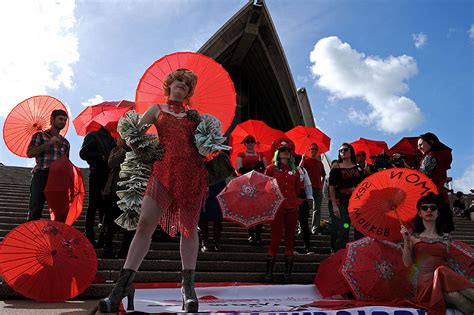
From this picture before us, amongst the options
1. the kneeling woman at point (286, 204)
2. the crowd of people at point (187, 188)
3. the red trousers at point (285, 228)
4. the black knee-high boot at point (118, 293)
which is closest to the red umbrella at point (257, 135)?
the crowd of people at point (187, 188)

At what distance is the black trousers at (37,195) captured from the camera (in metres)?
4.87

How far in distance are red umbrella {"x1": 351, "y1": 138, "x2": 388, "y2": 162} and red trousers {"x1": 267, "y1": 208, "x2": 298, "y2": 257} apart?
5.44 m

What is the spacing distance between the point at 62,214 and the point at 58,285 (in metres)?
1.35

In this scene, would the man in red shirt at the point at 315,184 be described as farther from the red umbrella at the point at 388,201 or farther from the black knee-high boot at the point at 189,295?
the black knee-high boot at the point at 189,295

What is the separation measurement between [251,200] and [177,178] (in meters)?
2.51

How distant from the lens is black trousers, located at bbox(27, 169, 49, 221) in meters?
4.87

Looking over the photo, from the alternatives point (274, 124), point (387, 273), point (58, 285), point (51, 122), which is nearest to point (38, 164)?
point (51, 122)

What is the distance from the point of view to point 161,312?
9.05 feet

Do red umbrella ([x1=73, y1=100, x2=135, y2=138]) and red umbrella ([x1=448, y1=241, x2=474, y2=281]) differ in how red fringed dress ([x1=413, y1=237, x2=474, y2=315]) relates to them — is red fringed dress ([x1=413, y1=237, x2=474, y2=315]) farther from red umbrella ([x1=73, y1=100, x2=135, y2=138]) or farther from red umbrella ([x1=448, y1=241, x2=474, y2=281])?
red umbrella ([x1=73, y1=100, x2=135, y2=138])

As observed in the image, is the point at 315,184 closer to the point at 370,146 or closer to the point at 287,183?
the point at 287,183

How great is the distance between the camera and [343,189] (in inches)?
225

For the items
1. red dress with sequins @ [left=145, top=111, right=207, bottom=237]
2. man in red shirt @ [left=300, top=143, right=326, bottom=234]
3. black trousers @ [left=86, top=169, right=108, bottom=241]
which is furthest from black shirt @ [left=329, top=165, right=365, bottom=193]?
red dress with sequins @ [left=145, top=111, right=207, bottom=237]

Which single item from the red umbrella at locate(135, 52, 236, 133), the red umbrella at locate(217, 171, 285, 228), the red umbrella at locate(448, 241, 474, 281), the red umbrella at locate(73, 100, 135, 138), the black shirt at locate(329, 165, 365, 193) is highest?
the red umbrella at locate(73, 100, 135, 138)

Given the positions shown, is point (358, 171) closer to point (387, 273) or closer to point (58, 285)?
point (387, 273)
